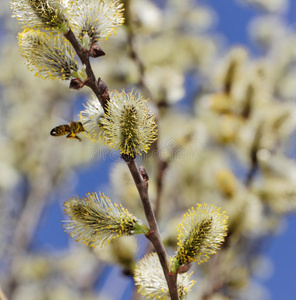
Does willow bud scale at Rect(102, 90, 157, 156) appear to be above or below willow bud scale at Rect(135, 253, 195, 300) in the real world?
above

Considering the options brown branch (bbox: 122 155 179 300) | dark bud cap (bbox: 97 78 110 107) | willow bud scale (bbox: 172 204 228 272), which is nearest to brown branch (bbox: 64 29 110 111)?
dark bud cap (bbox: 97 78 110 107)

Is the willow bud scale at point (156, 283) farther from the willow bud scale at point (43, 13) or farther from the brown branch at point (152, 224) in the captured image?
the willow bud scale at point (43, 13)

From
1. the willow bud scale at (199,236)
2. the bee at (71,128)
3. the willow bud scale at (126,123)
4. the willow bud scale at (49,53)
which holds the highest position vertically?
the willow bud scale at (49,53)

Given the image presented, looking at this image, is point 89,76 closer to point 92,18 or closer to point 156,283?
point 92,18

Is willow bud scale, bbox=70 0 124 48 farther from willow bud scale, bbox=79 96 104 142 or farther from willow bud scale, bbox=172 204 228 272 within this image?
willow bud scale, bbox=172 204 228 272

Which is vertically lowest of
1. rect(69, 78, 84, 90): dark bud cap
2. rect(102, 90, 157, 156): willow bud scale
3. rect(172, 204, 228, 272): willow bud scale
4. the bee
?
rect(172, 204, 228, 272): willow bud scale

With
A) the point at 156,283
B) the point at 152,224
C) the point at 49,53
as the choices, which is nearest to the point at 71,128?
the point at 49,53

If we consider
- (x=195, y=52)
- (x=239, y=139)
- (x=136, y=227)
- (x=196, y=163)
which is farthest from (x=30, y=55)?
(x=195, y=52)

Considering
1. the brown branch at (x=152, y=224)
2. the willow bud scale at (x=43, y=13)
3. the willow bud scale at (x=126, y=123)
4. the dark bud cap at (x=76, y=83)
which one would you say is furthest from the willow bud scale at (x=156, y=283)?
the willow bud scale at (x=43, y=13)

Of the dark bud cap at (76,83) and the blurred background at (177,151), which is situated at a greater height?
the blurred background at (177,151)
